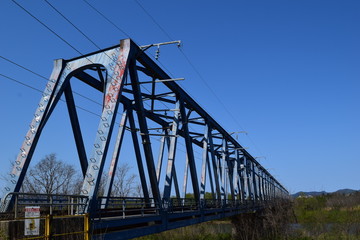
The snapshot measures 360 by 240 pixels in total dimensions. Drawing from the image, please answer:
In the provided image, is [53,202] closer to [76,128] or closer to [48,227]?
[48,227]

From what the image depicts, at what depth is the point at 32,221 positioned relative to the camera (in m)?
9.48

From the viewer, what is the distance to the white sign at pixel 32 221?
30.8 ft

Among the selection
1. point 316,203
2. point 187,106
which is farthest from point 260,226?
point 316,203

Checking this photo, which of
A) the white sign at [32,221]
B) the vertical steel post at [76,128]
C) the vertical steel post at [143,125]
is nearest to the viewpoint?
the white sign at [32,221]

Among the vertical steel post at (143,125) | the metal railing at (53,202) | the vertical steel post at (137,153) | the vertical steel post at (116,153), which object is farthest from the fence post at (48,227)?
the vertical steel post at (137,153)

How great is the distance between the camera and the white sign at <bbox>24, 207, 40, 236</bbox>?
938 cm

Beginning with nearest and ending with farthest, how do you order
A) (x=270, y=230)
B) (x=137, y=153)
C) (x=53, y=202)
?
(x=53, y=202) < (x=137, y=153) < (x=270, y=230)

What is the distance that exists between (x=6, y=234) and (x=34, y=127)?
23.4 ft

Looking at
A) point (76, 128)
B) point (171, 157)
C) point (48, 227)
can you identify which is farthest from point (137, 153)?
point (48, 227)

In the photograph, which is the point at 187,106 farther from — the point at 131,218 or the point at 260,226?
the point at 260,226

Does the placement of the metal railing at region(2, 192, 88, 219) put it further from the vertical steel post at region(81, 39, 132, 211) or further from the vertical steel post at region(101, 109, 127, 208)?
the vertical steel post at region(101, 109, 127, 208)

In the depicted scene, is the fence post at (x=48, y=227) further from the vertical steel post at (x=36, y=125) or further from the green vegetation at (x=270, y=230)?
the green vegetation at (x=270, y=230)

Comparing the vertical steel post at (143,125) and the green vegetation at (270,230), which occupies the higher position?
the vertical steel post at (143,125)

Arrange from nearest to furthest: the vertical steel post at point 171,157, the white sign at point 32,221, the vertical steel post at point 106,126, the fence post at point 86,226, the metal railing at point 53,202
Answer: the white sign at point 32,221
the metal railing at point 53,202
the fence post at point 86,226
the vertical steel post at point 106,126
the vertical steel post at point 171,157
